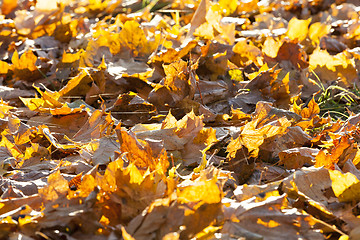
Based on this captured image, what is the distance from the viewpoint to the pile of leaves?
42.1 inches

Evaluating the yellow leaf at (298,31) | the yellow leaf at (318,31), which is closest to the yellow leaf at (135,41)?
the yellow leaf at (298,31)

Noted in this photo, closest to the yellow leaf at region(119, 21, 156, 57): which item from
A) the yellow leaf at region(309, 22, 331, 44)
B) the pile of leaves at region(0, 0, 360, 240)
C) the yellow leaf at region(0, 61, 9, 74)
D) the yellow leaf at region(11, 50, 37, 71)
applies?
the pile of leaves at region(0, 0, 360, 240)

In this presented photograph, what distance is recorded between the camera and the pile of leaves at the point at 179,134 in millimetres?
1070

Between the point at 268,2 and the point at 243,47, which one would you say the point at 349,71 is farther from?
the point at 268,2

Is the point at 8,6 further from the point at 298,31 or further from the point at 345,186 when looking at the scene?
the point at 345,186

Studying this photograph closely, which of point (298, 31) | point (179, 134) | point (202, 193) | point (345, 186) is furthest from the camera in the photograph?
point (298, 31)

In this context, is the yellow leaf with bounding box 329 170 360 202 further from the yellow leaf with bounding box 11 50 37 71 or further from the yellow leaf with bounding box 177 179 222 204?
Answer: the yellow leaf with bounding box 11 50 37 71

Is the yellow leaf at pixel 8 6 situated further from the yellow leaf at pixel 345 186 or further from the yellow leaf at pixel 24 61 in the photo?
the yellow leaf at pixel 345 186

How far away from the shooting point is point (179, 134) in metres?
1.49

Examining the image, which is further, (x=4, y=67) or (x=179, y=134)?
(x=4, y=67)

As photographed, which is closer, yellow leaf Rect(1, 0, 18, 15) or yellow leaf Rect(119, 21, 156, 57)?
yellow leaf Rect(119, 21, 156, 57)

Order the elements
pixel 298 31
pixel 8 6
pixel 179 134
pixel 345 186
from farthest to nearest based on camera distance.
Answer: pixel 8 6
pixel 298 31
pixel 179 134
pixel 345 186

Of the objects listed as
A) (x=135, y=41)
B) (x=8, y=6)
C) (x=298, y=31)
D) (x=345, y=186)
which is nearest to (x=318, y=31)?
(x=298, y=31)

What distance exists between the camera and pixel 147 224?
102 cm
